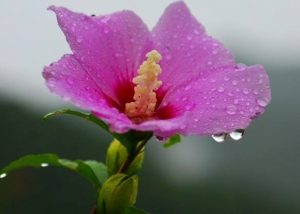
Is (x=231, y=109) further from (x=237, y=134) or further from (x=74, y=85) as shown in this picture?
(x=74, y=85)

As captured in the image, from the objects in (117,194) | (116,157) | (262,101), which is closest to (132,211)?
(117,194)

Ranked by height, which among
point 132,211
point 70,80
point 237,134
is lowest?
point 132,211

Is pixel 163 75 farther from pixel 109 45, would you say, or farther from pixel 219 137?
pixel 219 137

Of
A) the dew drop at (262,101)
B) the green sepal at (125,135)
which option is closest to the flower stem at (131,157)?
the green sepal at (125,135)

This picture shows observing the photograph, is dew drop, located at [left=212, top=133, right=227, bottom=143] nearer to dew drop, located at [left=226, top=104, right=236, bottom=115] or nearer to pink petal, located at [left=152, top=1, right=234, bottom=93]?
dew drop, located at [left=226, top=104, right=236, bottom=115]

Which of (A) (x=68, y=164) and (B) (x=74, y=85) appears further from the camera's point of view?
Result: (A) (x=68, y=164)

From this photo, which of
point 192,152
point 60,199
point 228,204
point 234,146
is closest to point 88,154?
point 60,199

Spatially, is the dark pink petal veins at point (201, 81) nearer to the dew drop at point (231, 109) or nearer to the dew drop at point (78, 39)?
the dew drop at point (231, 109)

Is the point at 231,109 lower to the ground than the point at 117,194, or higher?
higher

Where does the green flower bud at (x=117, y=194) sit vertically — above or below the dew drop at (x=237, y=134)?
below
